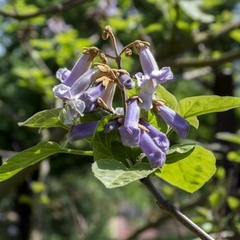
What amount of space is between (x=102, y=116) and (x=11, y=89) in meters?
5.80

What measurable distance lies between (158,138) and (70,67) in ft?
7.40

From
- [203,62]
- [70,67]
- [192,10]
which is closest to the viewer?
[192,10]

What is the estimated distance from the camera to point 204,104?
0.79 m

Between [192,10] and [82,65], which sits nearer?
[82,65]

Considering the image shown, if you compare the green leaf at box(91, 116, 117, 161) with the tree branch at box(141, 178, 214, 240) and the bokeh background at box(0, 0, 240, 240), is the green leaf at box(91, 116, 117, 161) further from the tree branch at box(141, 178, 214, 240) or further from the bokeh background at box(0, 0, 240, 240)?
the bokeh background at box(0, 0, 240, 240)

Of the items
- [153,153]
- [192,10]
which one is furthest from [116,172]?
[192,10]

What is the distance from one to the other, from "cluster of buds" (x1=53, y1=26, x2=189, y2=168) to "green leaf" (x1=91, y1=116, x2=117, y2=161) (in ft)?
0.04

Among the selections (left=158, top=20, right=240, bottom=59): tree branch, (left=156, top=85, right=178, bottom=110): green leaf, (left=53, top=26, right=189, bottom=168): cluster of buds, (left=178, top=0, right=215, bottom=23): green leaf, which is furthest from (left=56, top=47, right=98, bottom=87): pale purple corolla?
(left=158, top=20, right=240, bottom=59): tree branch

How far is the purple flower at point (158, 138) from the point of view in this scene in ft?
2.41

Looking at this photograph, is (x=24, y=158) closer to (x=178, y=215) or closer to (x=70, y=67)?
(x=178, y=215)

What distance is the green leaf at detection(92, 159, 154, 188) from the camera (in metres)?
0.65

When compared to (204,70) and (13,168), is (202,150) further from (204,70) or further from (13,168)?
(204,70)

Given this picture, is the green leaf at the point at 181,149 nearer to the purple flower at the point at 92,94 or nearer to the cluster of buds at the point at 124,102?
the cluster of buds at the point at 124,102

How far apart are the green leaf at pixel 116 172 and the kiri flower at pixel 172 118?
3.6 inches
